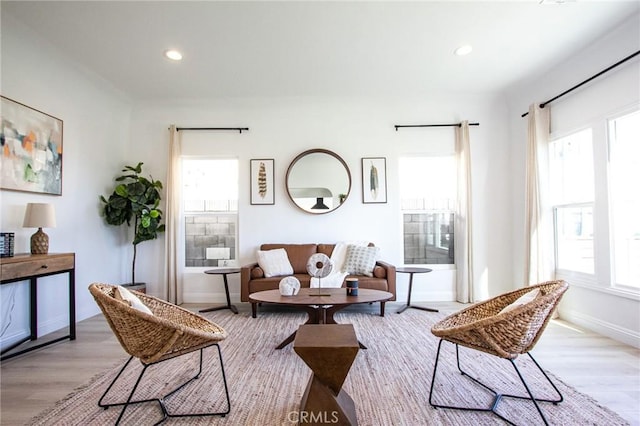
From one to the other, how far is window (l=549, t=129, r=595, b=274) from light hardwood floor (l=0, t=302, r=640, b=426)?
2.58 feet

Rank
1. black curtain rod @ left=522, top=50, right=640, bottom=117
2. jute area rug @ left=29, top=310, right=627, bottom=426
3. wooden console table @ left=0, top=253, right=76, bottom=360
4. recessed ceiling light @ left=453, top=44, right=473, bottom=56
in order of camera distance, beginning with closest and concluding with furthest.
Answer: jute area rug @ left=29, top=310, right=627, bottom=426 → wooden console table @ left=0, top=253, right=76, bottom=360 → black curtain rod @ left=522, top=50, right=640, bottom=117 → recessed ceiling light @ left=453, top=44, right=473, bottom=56

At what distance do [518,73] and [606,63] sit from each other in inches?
36.2

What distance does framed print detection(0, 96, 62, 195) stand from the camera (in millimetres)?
2855

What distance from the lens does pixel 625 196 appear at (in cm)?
299

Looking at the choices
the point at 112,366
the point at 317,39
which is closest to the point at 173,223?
the point at 112,366

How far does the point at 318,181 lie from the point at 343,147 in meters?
0.61

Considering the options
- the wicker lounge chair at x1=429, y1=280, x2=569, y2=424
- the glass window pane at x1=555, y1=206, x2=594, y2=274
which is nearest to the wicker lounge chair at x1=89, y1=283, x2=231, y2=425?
the wicker lounge chair at x1=429, y1=280, x2=569, y2=424

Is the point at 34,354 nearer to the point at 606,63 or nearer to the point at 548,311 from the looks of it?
the point at 548,311

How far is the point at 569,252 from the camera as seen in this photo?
362 cm

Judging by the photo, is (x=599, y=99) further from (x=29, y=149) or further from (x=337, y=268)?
(x=29, y=149)

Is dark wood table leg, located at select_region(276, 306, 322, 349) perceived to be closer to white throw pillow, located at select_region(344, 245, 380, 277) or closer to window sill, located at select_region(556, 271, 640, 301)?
white throw pillow, located at select_region(344, 245, 380, 277)

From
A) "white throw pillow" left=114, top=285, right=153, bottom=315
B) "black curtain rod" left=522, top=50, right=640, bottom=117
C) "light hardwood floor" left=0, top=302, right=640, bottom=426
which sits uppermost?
"black curtain rod" left=522, top=50, right=640, bottom=117

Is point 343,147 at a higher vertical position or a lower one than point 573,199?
higher

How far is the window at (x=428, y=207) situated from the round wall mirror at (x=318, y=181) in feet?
2.93
